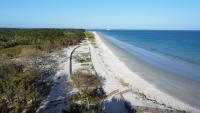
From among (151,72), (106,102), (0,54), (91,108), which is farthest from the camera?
(0,54)

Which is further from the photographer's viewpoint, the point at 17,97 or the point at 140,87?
the point at 140,87

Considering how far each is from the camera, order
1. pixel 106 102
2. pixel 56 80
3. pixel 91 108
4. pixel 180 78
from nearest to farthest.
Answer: pixel 91 108, pixel 106 102, pixel 56 80, pixel 180 78

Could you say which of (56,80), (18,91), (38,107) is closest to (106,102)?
(38,107)

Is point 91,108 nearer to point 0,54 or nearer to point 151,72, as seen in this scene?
point 151,72

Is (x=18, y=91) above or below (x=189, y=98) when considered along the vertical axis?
above

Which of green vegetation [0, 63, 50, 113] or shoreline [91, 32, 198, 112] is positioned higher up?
green vegetation [0, 63, 50, 113]

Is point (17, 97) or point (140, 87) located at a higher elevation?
point (17, 97)

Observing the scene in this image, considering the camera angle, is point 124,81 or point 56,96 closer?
point 56,96

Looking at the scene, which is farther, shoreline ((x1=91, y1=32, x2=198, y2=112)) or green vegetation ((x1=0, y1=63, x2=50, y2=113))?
shoreline ((x1=91, y1=32, x2=198, y2=112))

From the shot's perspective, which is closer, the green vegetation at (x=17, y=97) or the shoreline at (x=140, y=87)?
the green vegetation at (x=17, y=97)

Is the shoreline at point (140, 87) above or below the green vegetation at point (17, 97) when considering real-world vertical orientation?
below
